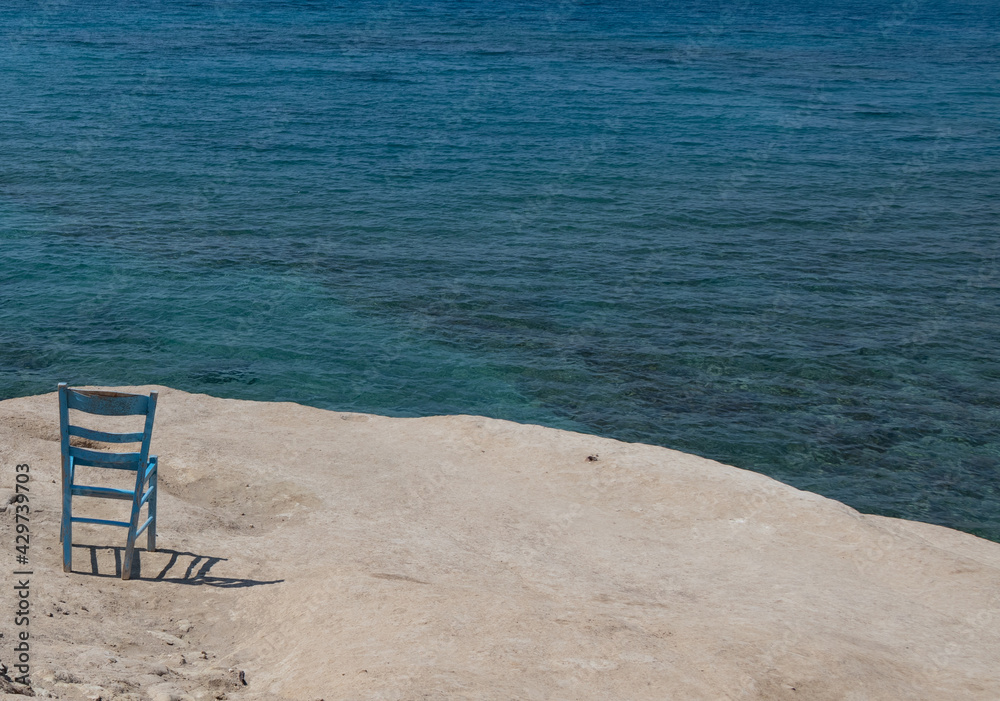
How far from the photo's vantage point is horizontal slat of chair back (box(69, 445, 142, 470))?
8812 mm

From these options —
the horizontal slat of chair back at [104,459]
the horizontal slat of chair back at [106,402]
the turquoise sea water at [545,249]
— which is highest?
the horizontal slat of chair back at [106,402]

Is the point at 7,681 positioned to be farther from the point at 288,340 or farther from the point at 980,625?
the point at 288,340

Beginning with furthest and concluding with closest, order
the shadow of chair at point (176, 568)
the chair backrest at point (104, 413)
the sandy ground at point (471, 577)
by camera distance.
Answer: the shadow of chair at point (176, 568)
the chair backrest at point (104, 413)
the sandy ground at point (471, 577)

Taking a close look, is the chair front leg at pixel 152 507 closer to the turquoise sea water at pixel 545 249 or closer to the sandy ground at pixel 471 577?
the sandy ground at pixel 471 577

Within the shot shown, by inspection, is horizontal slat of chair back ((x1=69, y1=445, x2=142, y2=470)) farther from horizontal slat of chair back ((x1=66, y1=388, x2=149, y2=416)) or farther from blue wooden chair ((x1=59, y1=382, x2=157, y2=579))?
horizontal slat of chair back ((x1=66, y1=388, x2=149, y2=416))

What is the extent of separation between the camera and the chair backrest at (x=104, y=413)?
8391 millimetres

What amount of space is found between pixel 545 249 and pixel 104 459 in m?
17.0

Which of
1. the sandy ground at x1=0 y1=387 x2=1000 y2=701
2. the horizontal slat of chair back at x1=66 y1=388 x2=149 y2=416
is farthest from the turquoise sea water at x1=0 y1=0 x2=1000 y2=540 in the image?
the horizontal slat of chair back at x1=66 y1=388 x2=149 y2=416

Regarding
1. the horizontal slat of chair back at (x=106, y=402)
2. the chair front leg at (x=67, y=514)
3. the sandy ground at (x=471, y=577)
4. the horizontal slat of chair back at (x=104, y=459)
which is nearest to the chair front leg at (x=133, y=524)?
the horizontal slat of chair back at (x=104, y=459)

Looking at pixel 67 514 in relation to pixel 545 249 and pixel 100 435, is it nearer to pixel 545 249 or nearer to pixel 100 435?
pixel 100 435

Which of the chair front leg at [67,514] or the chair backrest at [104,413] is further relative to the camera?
the chair front leg at [67,514]

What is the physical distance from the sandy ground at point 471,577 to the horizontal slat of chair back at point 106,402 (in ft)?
5.52

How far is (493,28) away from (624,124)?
97.1 ft

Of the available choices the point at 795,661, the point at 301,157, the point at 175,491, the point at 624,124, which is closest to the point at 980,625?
the point at 795,661
